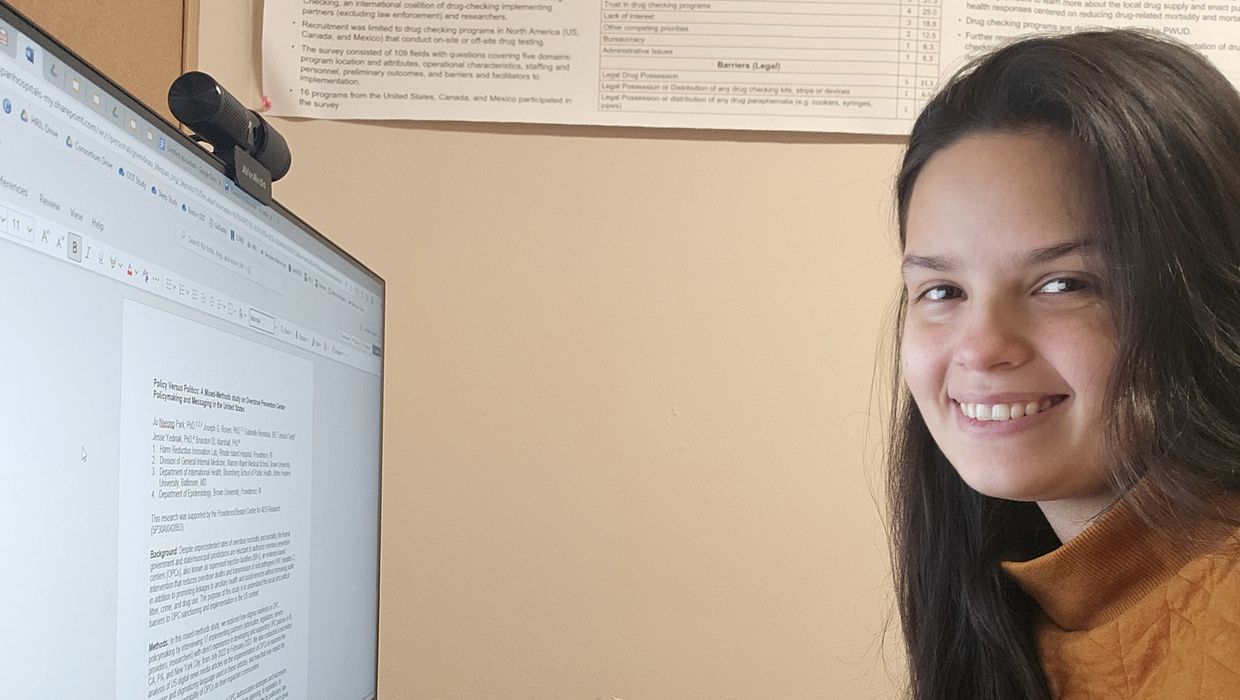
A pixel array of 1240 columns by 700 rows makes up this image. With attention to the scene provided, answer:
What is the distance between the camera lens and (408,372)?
→ 133 centimetres

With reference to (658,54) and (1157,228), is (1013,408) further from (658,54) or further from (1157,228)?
(658,54)

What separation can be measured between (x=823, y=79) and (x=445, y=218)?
481 millimetres

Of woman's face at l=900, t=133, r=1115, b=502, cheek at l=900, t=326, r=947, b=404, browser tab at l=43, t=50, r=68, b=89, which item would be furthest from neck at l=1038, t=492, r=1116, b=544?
browser tab at l=43, t=50, r=68, b=89

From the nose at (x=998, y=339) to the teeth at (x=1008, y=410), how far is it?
0.03 metres

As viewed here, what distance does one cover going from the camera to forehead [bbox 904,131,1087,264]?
76cm

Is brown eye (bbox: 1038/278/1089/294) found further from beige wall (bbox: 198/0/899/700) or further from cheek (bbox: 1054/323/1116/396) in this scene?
beige wall (bbox: 198/0/899/700)

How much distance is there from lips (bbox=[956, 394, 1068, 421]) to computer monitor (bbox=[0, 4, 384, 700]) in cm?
48

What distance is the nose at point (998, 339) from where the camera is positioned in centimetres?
77

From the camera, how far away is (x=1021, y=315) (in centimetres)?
78

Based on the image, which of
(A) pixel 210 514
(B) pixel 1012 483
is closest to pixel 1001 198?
(B) pixel 1012 483

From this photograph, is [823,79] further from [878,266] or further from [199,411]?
[199,411]

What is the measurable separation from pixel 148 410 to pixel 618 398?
818 millimetres

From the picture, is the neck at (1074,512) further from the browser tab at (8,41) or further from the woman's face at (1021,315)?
the browser tab at (8,41)

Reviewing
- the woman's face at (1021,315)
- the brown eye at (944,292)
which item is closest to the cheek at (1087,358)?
the woman's face at (1021,315)
